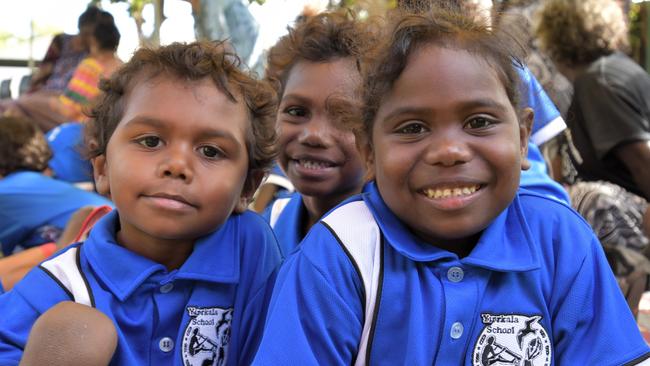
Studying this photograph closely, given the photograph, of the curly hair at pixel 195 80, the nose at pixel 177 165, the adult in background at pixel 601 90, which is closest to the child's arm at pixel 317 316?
the nose at pixel 177 165

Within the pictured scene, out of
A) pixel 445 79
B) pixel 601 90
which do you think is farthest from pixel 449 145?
pixel 601 90

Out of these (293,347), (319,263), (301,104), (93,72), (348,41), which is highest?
(348,41)

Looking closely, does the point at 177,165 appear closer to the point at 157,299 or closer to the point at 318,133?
the point at 157,299

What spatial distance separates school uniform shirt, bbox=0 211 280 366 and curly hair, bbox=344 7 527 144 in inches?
18.9

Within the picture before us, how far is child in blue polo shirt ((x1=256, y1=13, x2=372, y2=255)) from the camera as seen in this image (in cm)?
239

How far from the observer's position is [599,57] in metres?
3.82

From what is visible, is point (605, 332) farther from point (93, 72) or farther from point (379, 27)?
point (93, 72)

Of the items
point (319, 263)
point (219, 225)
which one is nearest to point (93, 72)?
point (219, 225)

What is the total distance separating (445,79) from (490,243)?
1.20ft

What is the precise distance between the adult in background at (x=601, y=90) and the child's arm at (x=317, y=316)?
2.22 m

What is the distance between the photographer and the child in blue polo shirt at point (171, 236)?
185 cm

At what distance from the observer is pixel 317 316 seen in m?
1.66

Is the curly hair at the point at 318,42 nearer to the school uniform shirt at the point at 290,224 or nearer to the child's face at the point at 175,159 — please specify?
the school uniform shirt at the point at 290,224

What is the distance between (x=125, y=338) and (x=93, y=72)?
13.1ft
